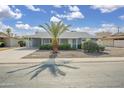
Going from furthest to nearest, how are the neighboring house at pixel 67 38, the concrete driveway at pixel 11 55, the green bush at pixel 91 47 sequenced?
1. the neighboring house at pixel 67 38
2. the green bush at pixel 91 47
3. the concrete driveway at pixel 11 55

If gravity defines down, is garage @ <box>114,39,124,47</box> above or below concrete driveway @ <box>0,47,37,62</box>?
above

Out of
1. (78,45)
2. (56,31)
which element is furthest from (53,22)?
(78,45)

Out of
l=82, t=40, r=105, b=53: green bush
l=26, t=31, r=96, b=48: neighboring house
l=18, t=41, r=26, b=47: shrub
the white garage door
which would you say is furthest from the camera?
l=18, t=41, r=26, b=47: shrub

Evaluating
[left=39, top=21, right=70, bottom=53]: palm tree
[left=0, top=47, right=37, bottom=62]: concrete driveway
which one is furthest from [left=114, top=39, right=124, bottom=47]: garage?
[left=0, top=47, right=37, bottom=62]: concrete driveway

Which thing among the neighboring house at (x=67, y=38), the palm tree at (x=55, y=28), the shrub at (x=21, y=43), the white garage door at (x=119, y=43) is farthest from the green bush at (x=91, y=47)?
the shrub at (x=21, y=43)

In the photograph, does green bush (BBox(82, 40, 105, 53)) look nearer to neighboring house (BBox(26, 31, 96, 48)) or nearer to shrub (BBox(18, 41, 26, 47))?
neighboring house (BBox(26, 31, 96, 48))

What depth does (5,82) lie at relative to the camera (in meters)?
9.16

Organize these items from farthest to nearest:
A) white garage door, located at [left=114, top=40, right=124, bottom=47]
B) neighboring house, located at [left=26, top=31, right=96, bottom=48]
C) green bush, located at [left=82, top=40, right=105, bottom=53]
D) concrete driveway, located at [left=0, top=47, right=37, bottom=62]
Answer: white garage door, located at [left=114, top=40, right=124, bottom=47] < neighboring house, located at [left=26, top=31, right=96, bottom=48] < green bush, located at [left=82, top=40, right=105, bottom=53] < concrete driveway, located at [left=0, top=47, right=37, bottom=62]

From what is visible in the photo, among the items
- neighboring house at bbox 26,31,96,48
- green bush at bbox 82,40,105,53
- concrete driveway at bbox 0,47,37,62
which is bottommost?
concrete driveway at bbox 0,47,37,62

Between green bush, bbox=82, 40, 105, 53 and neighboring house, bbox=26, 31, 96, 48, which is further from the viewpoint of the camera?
neighboring house, bbox=26, 31, 96, 48

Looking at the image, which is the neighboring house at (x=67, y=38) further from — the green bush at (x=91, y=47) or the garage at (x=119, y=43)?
the green bush at (x=91, y=47)
